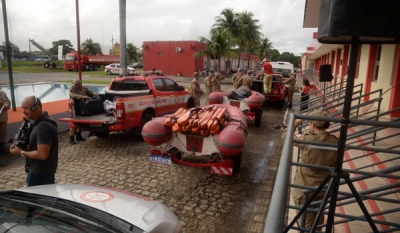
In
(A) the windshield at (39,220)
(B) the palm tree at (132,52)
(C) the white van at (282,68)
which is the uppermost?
(B) the palm tree at (132,52)

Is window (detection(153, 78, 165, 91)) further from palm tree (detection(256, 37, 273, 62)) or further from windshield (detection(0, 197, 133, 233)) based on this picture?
palm tree (detection(256, 37, 273, 62))

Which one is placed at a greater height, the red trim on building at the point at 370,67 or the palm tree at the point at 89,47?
the palm tree at the point at 89,47

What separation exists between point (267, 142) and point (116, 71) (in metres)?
34.9

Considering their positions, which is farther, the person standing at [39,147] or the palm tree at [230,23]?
the palm tree at [230,23]

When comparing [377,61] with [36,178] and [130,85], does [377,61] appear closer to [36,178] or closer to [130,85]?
[130,85]

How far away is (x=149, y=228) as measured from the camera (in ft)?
8.54

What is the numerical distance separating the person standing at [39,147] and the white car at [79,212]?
460mm

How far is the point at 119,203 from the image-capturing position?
3.02 m

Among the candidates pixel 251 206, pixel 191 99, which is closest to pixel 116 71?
pixel 191 99

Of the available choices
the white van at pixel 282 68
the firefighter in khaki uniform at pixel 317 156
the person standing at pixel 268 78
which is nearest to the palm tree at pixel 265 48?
the white van at pixel 282 68

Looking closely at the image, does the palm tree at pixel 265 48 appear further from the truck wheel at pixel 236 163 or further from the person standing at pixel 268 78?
the truck wheel at pixel 236 163

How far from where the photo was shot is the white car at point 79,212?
7.85 ft

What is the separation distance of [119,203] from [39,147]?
1.27 metres

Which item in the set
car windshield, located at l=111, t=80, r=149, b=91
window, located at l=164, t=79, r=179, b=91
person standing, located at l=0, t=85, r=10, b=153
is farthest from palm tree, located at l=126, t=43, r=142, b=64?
person standing, located at l=0, t=85, r=10, b=153
